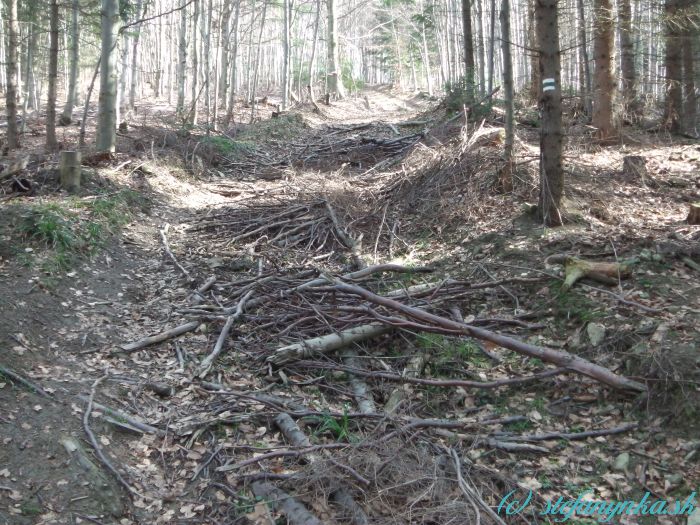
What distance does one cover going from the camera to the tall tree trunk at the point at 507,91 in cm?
748

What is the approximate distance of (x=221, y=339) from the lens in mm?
5578

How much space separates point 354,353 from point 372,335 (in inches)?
10.4

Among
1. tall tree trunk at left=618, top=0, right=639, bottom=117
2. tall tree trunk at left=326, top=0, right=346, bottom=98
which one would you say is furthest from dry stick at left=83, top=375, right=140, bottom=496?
tall tree trunk at left=326, top=0, right=346, bottom=98

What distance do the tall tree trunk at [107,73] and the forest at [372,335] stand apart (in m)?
0.04

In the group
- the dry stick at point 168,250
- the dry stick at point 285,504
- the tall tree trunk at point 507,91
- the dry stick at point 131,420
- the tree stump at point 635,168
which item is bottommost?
the dry stick at point 285,504

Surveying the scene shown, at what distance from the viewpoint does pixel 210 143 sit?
14117 mm

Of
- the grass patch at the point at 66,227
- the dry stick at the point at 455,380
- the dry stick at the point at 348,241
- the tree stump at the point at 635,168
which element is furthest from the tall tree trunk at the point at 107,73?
the tree stump at the point at 635,168

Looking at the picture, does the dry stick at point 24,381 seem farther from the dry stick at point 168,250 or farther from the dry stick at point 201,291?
Result: the dry stick at point 168,250

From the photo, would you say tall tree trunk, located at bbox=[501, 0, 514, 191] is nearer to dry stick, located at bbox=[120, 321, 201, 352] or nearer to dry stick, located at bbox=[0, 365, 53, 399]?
dry stick, located at bbox=[120, 321, 201, 352]

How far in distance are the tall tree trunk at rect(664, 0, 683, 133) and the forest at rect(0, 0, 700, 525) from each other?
120 millimetres

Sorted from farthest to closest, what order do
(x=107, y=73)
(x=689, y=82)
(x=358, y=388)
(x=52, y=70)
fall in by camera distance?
(x=689, y=82), (x=107, y=73), (x=52, y=70), (x=358, y=388)

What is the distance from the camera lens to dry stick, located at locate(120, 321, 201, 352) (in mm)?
5461

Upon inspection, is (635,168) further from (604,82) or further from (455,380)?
(455,380)

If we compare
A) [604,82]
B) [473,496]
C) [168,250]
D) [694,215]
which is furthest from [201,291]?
[604,82]
